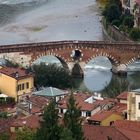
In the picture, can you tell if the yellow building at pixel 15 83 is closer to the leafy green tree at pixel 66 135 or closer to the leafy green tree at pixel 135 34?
the leafy green tree at pixel 66 135

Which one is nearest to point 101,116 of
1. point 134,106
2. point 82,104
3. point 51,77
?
point 134,106

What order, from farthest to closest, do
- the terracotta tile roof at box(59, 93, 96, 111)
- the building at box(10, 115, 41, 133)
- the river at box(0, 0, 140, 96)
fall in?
the river at box(0, 0, 140, 96) → the terracotta tile roof at box(59, 93, 96, 111) → the building at box(10, 115, 41, 133)

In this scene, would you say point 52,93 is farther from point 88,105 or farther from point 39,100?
point 88,105

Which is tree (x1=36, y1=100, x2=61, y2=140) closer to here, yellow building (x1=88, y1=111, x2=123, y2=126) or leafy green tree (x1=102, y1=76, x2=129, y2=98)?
yellow building (x1=88, y1=111, x2=123, y2=126)

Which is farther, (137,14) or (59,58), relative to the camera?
(137,14)

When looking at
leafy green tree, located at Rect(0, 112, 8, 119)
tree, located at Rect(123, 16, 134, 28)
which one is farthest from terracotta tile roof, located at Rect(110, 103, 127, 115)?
tree, located at Rect(123, 16, 134, 28)

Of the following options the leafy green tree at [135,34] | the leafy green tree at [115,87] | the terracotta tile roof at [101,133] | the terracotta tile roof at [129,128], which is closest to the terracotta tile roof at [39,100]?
the leafy green tree at [115,87]
